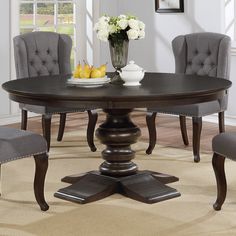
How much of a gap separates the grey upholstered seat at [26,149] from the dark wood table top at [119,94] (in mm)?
213

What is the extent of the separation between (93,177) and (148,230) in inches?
37.2

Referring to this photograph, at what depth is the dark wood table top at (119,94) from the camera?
11.3 feet

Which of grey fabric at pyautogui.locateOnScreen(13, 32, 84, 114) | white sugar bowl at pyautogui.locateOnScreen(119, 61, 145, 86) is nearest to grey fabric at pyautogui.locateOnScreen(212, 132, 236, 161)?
white sugar bowl at pyautogui.locateOnScreen(119, 61, 145, 86)

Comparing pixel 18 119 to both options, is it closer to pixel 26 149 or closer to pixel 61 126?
pixel 61 126

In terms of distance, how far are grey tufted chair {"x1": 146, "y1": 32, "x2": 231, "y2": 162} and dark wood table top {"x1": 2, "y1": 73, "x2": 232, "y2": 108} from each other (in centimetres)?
83

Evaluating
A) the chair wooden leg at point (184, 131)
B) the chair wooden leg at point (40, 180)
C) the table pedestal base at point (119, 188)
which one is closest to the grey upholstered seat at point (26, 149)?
the chair wooden leg at point (40, 180)

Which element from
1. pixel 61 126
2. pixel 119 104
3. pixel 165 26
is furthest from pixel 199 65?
pixel 119 104

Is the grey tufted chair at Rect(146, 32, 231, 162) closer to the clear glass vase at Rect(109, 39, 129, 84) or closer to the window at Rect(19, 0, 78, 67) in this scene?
the clear glass vase at Rect(109, 39, 129, 84)

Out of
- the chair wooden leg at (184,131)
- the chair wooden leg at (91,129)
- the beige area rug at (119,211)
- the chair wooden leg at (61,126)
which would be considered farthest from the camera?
the chair wooden leg at (61,126)

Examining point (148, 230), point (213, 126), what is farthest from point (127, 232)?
point (213, 126)

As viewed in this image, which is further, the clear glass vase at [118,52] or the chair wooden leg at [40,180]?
the clear glass vase at [118,52]

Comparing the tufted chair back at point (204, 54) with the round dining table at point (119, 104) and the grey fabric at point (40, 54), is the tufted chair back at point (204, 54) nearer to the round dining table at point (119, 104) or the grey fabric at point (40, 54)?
the round dining table at point (119, 104)

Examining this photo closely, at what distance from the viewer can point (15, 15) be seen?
21.4 feet

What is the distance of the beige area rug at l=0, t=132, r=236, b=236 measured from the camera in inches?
130
